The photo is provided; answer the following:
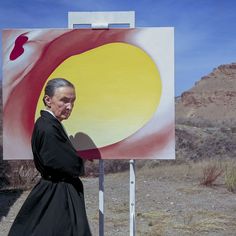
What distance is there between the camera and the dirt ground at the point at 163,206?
619 cm

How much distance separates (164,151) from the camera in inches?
143

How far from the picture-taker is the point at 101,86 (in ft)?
11.9

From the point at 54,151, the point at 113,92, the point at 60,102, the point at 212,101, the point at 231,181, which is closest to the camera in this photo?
the point at 54,151

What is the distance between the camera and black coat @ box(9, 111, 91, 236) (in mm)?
2650

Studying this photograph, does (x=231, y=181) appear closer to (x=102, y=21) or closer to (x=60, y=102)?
(x=102, y=21)

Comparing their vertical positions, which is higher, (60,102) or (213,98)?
(213,98)

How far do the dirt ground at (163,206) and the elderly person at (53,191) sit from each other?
3318 mm

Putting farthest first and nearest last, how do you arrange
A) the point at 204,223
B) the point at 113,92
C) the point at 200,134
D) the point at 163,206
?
1. the point at 200,134
2. the point at 163,206
3. the point at 204,223
4. the point at 113,92

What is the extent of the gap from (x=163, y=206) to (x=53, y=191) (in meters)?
5.18

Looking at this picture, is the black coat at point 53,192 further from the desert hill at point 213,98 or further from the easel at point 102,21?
the desert hill at point 213,98

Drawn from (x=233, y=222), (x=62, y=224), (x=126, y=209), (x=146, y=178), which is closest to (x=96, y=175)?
(x=146, y=178)

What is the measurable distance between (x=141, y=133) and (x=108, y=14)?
918mm

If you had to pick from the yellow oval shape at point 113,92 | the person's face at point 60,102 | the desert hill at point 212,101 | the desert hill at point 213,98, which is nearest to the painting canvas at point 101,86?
the yellow oval shape at point 113,92

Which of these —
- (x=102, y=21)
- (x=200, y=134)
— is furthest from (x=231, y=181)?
(x=200, y=134)
